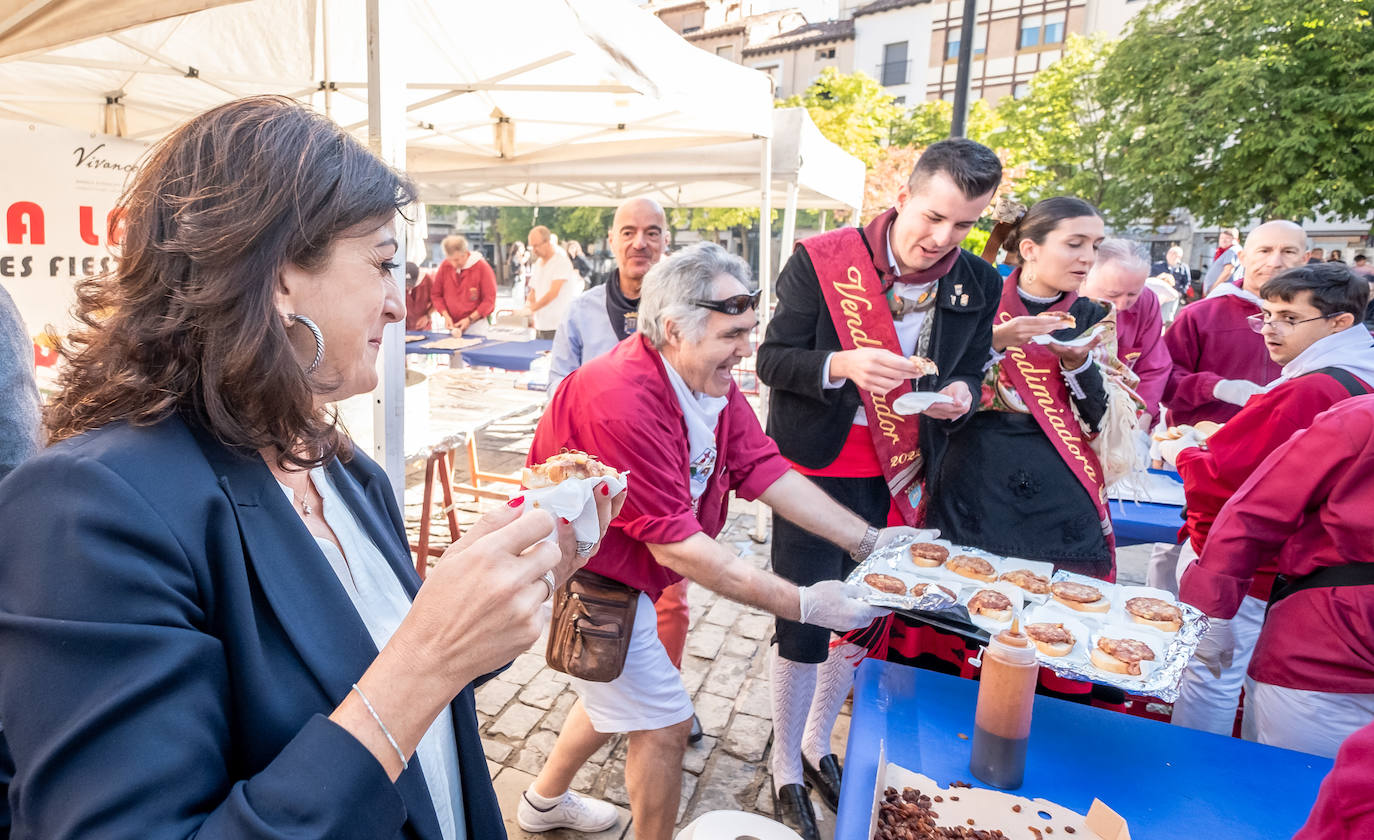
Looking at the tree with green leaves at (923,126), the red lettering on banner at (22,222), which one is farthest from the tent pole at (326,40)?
the tree with green leaves at (923,126)

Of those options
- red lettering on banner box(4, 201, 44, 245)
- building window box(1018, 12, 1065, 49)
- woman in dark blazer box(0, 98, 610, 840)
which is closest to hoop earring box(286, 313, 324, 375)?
woman in dark blazer box(0, 98, 610, 840)

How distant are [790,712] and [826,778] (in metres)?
0.36

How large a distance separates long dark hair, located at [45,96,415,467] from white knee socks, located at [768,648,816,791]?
2243 millimetres

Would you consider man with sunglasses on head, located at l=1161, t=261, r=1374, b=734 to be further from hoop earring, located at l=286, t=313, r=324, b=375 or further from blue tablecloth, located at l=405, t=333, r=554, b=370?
blue tablecloth, located at l=405, t=333, r=554, b=370

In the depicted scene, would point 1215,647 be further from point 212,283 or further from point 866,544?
point 212,283

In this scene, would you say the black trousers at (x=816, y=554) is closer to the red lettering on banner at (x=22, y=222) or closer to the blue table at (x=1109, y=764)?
the blue table at (x=1109, y=764)

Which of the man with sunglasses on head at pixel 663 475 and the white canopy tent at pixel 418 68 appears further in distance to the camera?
the white canopy tent at pixel 418 68

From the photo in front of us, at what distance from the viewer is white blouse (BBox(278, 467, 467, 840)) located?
117cm

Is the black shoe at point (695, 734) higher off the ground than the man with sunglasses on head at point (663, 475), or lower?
lower

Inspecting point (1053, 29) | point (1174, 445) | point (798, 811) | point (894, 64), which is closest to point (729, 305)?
point (798, 811)

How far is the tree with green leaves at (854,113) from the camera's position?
2433 cm

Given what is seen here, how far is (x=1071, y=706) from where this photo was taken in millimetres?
1879

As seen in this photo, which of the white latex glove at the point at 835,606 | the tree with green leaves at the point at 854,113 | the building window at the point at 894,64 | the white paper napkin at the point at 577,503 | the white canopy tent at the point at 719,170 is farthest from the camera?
the building window at the point at 894,64

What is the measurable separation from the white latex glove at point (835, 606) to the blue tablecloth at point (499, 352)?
526cm
